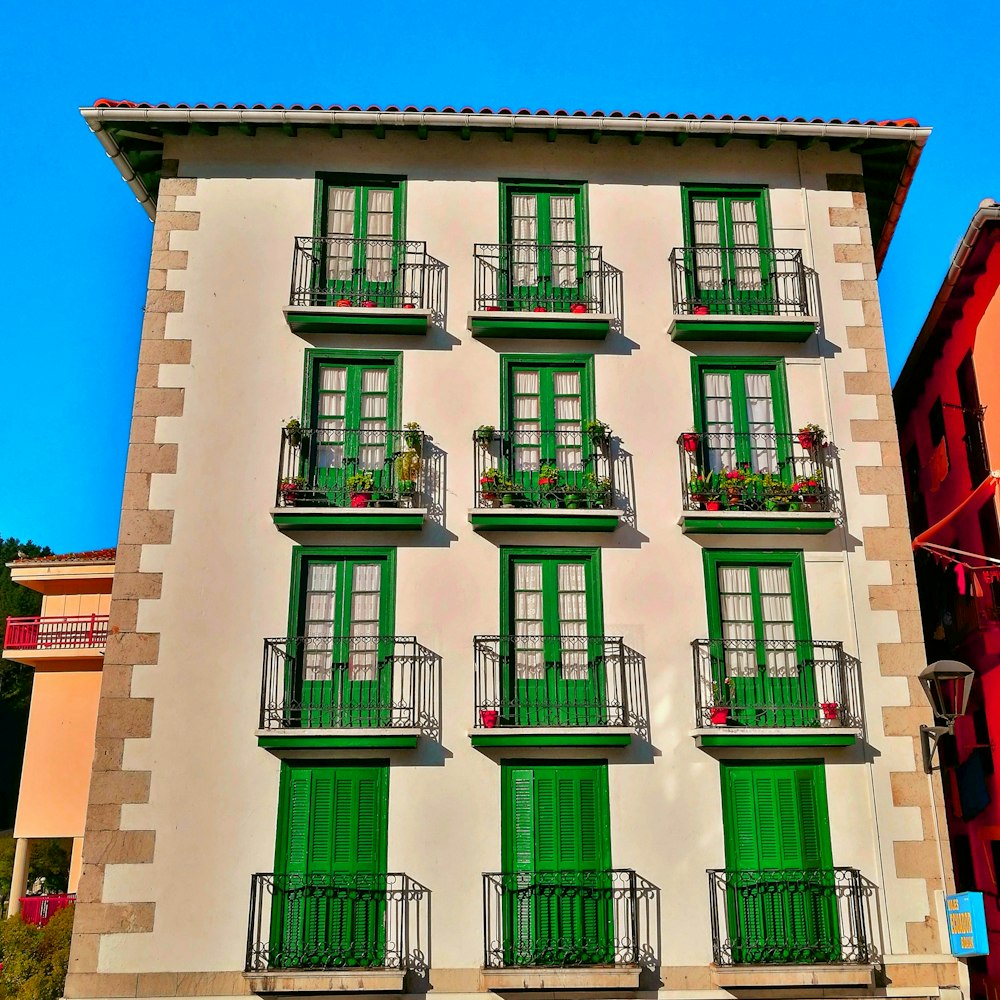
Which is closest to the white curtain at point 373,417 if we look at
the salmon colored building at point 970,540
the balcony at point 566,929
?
the balcony at point 566,929

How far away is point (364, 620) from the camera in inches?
610

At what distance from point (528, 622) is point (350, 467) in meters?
3.47

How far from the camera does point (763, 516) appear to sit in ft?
51.9

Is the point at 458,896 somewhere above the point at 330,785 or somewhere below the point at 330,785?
below

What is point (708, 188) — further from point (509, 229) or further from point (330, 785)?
point (330, 785)

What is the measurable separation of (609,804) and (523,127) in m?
10.6

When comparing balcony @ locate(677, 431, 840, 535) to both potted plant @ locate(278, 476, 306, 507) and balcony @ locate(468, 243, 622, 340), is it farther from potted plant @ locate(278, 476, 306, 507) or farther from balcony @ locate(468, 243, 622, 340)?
potted plant @ locate(278, 476, 306, 507)

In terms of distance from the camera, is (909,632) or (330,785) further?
(909,632)

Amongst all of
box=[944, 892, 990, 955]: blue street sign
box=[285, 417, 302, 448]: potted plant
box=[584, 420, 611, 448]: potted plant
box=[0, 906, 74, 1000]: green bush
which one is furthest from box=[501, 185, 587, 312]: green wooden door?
box=[0, 906, 74, 1000]: green bush

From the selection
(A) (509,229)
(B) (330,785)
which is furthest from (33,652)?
(A) (509,229)

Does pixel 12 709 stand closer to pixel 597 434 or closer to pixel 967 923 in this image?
pixel 597 434

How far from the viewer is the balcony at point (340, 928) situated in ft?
44.7

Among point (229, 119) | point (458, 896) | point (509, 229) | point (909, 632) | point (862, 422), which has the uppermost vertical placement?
point (229, 119)

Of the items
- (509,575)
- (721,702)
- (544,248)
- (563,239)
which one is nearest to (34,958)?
(509,575)
